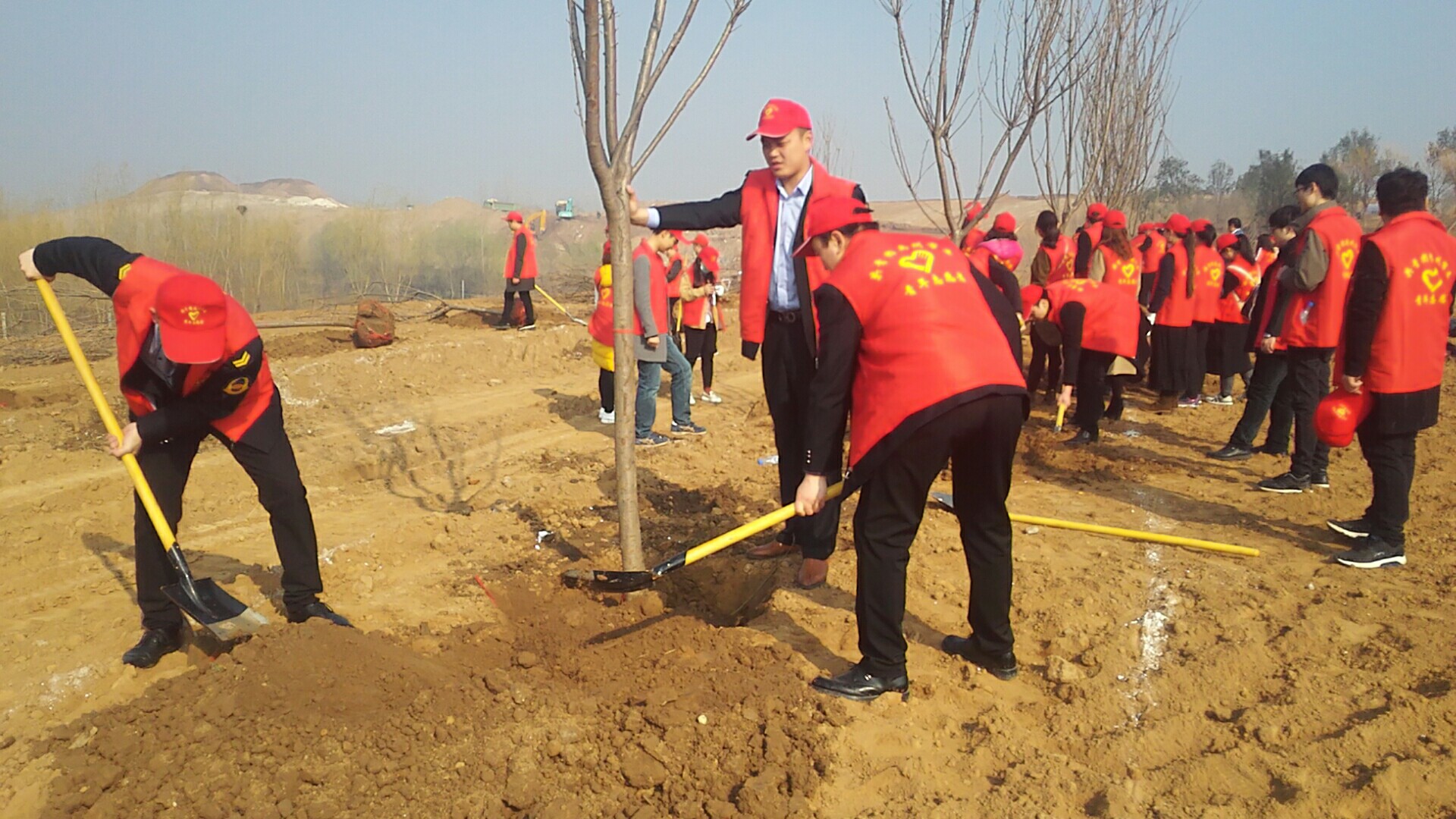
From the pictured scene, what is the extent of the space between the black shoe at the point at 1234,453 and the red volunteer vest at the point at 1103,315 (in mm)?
980

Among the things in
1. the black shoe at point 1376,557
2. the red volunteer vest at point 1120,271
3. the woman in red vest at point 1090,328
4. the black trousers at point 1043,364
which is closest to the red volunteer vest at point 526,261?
the black trousers at point 1043,364

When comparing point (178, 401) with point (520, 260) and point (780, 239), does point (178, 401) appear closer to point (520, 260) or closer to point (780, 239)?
point (780, 239)

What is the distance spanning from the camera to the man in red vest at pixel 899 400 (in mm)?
2744

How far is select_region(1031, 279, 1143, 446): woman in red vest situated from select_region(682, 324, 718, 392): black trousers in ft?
10.0

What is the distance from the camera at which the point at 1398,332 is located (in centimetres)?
421

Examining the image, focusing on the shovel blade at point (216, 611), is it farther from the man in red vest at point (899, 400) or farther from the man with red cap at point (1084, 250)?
the man with red cap at point (1084, 250)

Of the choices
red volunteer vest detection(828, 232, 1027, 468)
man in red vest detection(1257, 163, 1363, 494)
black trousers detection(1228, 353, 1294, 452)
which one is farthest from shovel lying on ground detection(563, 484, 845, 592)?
black trousers detection(1228, 353, 1294, 452)

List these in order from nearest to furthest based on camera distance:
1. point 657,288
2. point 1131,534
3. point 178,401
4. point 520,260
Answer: point 178,401
point 1131,534
point 657,288
point 520,260

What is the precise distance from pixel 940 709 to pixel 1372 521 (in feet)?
9.34

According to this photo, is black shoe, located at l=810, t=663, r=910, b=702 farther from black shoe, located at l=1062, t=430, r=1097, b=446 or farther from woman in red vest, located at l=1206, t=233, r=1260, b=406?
woman in red vest, located at l=1206, t=233, r=1260, b=406

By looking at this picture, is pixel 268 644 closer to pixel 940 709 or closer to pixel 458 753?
pixel 458 753

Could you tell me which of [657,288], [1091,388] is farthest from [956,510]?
[1091,388]

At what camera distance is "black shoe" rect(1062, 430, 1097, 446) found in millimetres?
7066

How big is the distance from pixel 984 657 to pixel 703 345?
566 cm
